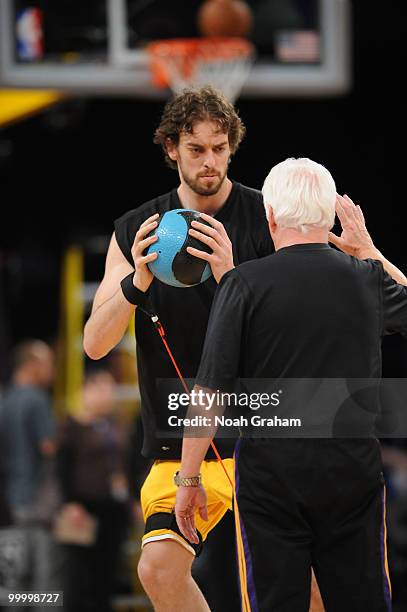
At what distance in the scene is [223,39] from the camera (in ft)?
30.8

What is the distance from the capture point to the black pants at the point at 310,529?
3.68 meters

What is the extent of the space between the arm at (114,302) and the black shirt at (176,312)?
62 millimetres

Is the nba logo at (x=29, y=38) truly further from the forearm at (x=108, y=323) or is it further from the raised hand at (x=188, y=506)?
the raised hand at (x=188, y=506)

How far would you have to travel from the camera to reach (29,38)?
30.4ft

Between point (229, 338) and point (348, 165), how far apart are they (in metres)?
9.58

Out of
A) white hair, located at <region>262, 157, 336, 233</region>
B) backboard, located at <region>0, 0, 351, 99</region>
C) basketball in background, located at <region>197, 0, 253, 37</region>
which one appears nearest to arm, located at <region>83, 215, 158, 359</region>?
white hair, located at <region>262, 157, 336, 233</region>

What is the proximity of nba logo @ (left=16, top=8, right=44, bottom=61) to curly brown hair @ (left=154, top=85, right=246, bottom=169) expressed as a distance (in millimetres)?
4998

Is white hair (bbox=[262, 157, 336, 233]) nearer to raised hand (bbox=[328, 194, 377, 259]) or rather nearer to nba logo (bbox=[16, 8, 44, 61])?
raised hand (bbox=[328, 194, 377, 259])

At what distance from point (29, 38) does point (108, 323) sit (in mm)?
5399

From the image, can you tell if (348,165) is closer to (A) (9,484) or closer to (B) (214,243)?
(A) (9,484)

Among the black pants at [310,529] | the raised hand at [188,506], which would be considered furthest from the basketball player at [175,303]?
the black pants at [310,529]

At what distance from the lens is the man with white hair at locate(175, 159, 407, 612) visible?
12.1ft

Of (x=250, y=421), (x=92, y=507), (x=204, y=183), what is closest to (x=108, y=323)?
(x=204, y=183)

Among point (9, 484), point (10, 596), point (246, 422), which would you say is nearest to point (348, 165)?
point (9, 484)
